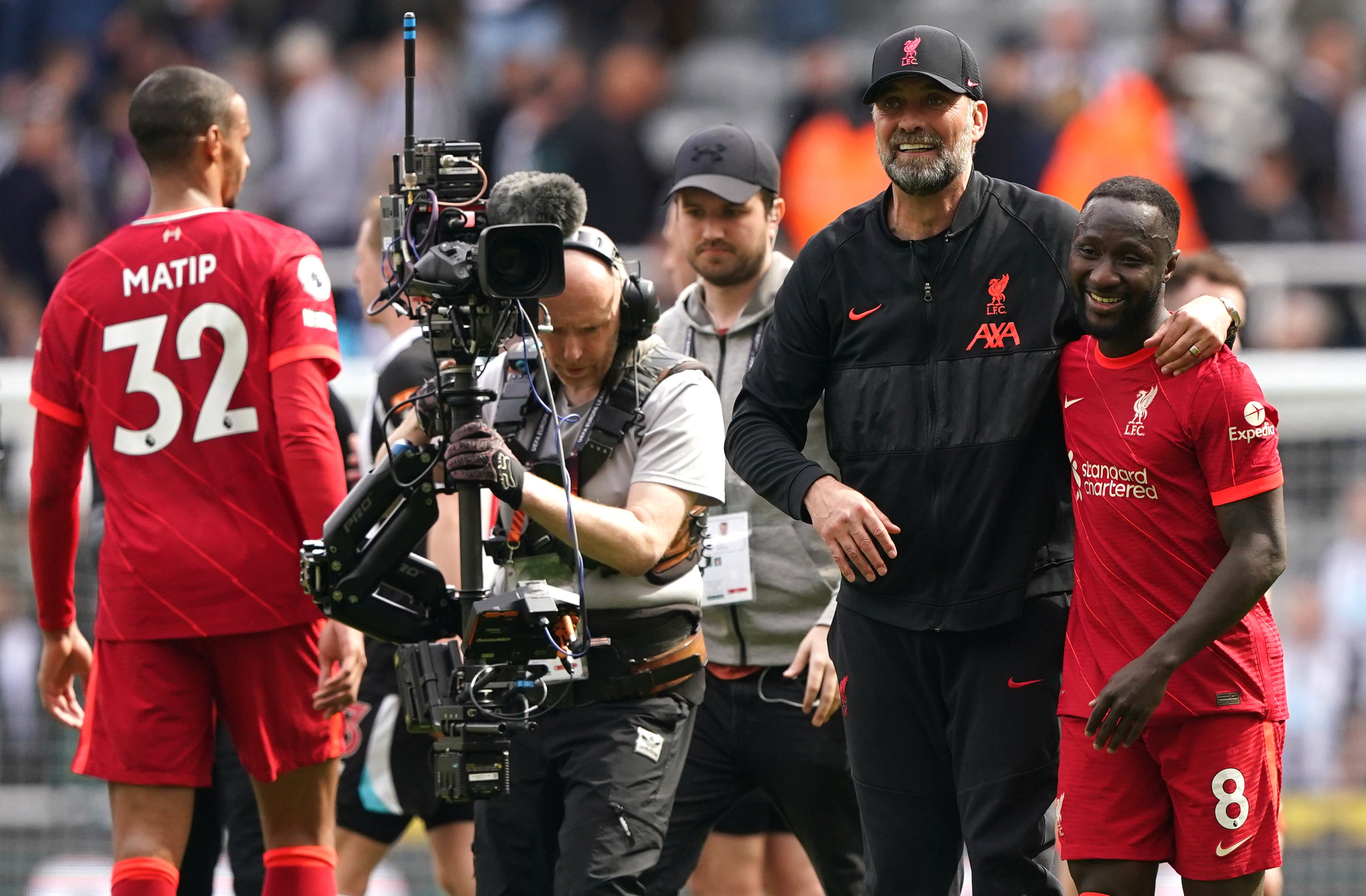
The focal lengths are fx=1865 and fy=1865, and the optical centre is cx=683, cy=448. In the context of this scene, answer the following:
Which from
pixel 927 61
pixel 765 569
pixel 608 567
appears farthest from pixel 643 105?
pixel 927 61

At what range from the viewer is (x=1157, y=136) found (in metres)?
11.4

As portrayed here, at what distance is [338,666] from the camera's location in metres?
4.87

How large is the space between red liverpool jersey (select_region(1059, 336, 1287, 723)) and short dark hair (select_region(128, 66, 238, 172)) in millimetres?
2511

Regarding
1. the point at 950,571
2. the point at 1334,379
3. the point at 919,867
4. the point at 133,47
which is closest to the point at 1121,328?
the point at 950,571

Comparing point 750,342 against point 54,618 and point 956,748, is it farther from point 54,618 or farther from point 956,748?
point 54,618

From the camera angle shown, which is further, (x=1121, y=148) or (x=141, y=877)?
(x=1121, y=148)

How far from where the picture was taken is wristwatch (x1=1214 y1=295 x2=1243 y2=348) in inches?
159

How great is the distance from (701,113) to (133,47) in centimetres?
416

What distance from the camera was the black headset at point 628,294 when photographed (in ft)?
14.8

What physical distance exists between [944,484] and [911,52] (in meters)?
0.97

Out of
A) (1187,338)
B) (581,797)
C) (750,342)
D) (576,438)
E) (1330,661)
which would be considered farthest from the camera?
(1330,661)

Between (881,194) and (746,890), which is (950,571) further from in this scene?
(746,890)

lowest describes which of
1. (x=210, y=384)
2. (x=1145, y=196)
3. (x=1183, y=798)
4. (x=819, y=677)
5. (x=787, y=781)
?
(x=787, y=781)

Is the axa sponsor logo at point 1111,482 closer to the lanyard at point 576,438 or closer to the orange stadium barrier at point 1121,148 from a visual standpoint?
the lanyard at point 576,438
